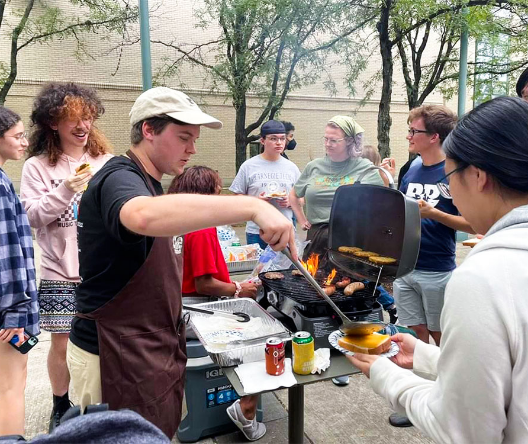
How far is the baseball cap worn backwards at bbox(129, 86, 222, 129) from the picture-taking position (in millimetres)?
1555

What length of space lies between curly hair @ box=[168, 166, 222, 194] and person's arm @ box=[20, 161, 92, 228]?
55 centimetres

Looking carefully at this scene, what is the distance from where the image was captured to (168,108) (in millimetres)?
1559

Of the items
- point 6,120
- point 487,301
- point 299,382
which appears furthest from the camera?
point 6,120

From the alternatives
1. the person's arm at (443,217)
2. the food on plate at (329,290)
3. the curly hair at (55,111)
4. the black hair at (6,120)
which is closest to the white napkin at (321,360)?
the food on plate at (329,290)

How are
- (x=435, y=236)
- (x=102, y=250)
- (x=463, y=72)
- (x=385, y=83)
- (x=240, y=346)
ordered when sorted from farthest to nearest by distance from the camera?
(x=385, y=83) → (x=463, y=72) → (x=435, y=236) → (x=240, y=346) → (x=102, y=250)

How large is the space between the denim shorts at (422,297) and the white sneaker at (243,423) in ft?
4.23

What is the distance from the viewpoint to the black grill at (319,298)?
7.00 feet

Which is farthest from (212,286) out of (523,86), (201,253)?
(523,86)

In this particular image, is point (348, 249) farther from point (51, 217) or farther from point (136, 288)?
point (51, 217)

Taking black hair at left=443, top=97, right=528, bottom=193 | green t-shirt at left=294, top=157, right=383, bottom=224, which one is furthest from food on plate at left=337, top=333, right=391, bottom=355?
green t-shirt at left=294, top=157, right=383, bottom=224

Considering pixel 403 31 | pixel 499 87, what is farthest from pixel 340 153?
pixel 499 87

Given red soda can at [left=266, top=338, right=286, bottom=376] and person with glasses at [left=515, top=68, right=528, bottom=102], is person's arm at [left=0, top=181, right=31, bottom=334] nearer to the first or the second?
red soda can at [left=266, top=338, right=286, bottom=376]

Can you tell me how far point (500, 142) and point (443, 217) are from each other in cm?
174

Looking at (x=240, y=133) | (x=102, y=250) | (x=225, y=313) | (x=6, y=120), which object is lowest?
(x=225, y=313)
